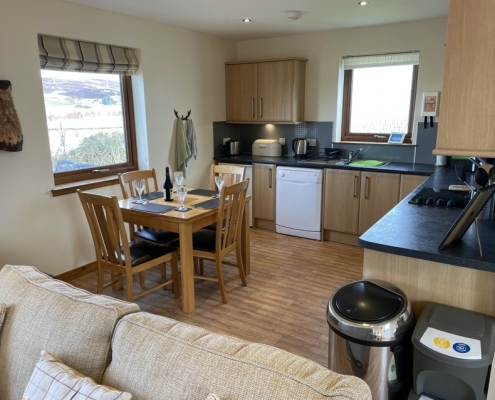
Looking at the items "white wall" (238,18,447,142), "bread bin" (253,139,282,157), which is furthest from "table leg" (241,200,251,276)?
"white wall" (238,18,447,142)

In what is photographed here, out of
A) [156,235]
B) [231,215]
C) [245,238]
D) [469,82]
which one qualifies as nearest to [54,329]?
[469,82]

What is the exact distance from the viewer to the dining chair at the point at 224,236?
2975 mm

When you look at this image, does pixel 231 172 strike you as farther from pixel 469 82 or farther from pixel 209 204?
pixel 469 82

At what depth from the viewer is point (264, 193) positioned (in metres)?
4.79

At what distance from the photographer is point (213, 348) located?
1.08m

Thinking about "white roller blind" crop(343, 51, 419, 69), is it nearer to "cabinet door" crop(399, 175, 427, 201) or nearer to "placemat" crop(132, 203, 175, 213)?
"cabinet door" crop(399, 175, 427, 201)

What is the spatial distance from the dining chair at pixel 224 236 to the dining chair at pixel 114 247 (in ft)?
0.77

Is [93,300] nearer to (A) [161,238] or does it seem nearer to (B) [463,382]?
(B) [463,382]

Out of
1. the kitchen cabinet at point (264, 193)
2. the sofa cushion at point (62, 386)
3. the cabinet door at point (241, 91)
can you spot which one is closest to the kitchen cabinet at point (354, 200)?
the kitchen cabinet at point (264, 193)

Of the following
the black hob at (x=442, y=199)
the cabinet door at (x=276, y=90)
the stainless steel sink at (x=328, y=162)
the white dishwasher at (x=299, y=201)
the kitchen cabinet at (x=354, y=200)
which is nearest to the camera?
the black hob at (x=442, y=199)

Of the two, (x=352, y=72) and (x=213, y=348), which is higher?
(x=352, y=72)

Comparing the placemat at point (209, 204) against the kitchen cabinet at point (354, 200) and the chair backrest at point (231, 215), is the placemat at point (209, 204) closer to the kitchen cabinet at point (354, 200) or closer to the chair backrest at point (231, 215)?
the chair backrest at point (231, 215)

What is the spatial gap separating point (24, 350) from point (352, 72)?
4367 mm

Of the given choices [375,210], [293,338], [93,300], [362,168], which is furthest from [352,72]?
[93,300]
